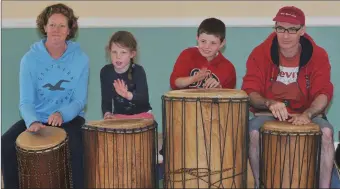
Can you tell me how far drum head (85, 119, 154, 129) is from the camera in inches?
113

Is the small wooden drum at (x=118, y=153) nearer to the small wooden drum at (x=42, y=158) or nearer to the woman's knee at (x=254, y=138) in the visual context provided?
the small wooden drum at (x=42, y=158)

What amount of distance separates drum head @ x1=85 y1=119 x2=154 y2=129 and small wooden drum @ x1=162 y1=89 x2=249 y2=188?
6.1 inches

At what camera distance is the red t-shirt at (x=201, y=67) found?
3369 mm

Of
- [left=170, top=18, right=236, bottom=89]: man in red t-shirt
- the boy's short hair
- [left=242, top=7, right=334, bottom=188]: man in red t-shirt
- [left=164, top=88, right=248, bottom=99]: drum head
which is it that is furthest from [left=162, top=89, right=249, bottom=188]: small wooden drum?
the boy's short hair

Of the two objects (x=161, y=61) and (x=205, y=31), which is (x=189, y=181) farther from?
(x=161, y=61)

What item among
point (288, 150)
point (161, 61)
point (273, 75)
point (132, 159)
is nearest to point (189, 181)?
point (132, 159)

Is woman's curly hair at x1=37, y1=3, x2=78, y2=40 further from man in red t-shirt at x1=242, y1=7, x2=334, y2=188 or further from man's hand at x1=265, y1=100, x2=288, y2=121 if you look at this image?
man's hand at x1=265, y1=100, x2=288, y2=121

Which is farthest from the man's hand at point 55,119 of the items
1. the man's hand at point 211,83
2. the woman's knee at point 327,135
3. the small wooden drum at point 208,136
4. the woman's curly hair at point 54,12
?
the woman's knee at point 327,135

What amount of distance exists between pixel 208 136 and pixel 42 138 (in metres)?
0.99

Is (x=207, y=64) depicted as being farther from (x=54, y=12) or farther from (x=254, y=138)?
(x=54, y=12)

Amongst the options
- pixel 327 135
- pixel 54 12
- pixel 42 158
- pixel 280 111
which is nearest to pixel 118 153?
pixel 42 158

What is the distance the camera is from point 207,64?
3383 mm

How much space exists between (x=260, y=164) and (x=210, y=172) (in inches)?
14.2

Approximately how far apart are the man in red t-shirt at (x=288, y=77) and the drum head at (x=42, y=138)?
1190 mm
